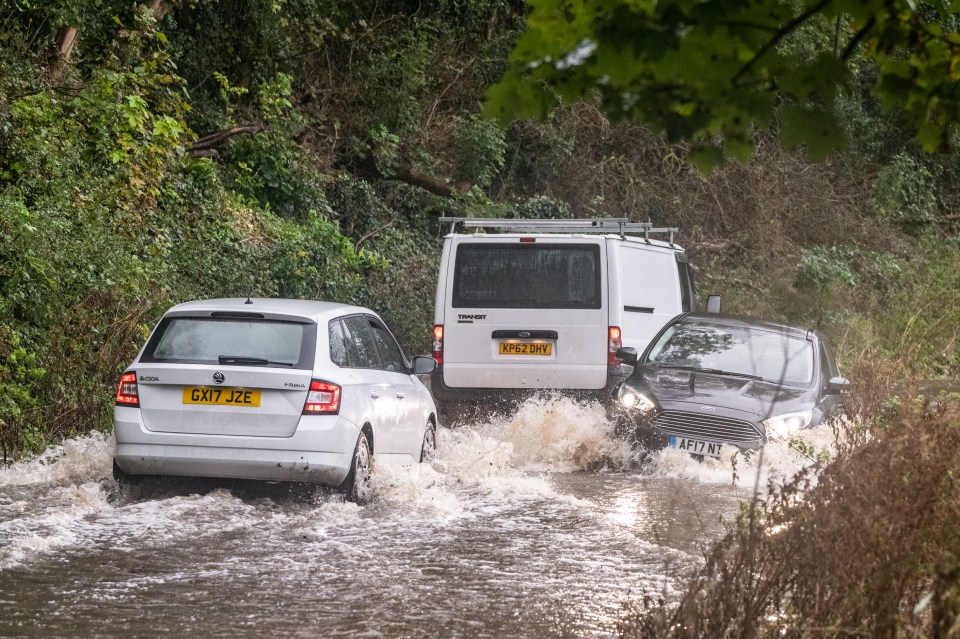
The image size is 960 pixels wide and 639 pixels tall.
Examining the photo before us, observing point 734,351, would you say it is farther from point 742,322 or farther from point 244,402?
point 244,402

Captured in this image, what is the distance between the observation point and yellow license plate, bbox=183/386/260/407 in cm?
935

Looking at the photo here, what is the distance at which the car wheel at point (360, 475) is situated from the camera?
9.56 meters

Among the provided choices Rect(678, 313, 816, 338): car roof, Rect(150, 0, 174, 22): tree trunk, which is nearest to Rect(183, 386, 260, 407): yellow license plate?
Rect(678, 313, 816, 338): car roof

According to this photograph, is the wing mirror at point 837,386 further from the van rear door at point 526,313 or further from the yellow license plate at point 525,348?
the yellow license plate at point 525,348

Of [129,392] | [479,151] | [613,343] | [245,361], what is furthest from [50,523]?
[479,151]

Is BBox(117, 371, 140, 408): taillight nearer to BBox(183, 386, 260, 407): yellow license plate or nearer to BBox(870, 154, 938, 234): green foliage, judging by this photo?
BBox(183, 386, 260, 407): yellow license plate

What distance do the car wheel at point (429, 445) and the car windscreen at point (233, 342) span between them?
217cm

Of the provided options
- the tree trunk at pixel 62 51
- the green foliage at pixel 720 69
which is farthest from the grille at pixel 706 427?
the tree trunk at pixel 62 51

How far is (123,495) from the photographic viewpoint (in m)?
9.74

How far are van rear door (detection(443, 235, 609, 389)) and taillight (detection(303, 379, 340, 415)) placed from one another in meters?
4.93

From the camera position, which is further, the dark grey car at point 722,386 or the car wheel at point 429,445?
the dark grey car at point 722,386

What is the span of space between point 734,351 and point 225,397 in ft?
18.8

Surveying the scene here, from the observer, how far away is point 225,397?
9359 millimetres

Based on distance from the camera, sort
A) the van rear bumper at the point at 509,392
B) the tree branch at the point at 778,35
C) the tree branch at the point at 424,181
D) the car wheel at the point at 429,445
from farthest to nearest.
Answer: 1. the tree branch at the point at 424,181
2. the van rear bumper at the point at 509,392
3. the car wheel at the point at 429,445
4. the tree branch at the point at 778,35
